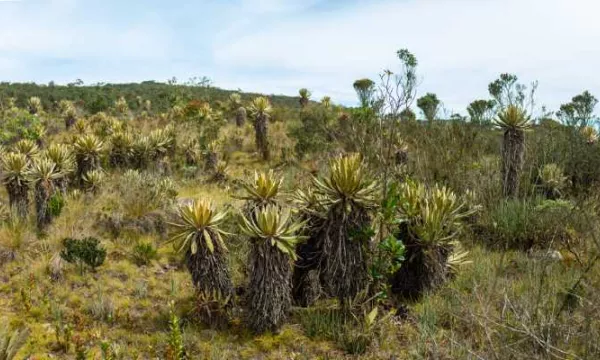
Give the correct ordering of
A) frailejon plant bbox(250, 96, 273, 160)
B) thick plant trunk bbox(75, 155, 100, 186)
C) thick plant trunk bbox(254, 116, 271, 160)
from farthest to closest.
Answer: thick plant trunk bbox(254, 116, 271, 160), frailejon plant bbox(250, 96, 273, 160), thick plant trunk bbox(75, 155, 100, 186)

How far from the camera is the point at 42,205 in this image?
8.52m

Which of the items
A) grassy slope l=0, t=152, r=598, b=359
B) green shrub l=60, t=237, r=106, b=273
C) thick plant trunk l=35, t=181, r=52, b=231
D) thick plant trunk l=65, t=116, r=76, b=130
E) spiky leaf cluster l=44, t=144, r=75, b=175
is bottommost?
grassy slope l=0, t=152, r=598, b=359

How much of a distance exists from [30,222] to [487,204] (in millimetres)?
9203

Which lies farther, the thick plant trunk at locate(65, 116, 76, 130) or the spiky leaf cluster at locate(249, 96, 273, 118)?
the thick plant trunk at locate(65, 116, 76, 130)

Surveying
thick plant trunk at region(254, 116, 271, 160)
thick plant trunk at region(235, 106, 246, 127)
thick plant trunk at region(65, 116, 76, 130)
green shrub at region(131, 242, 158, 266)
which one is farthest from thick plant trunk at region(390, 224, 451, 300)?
thick plant trunk at region(65, 116, 76, 130)

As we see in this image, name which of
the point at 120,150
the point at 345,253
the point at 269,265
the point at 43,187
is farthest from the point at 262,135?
the point at 269,265

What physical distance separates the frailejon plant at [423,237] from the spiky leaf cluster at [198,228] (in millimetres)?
2460

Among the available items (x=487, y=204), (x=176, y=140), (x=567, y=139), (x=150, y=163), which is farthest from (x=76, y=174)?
(x=567, y=139)

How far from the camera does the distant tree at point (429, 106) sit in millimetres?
11582

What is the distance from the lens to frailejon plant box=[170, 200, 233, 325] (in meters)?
5.79

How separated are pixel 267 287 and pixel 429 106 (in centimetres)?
801

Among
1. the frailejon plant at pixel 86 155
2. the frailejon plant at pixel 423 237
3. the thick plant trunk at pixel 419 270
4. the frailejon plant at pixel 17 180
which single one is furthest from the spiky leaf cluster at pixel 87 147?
the thick plant trunk at pixel 419 270

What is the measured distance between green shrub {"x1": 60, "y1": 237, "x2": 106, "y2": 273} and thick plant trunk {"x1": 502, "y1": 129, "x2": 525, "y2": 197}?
7.92 metres

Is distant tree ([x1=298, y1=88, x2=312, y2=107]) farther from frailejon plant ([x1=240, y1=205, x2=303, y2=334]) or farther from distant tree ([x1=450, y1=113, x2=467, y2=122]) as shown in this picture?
frailejon plant ([x1=240, y1=205, x2=303, y2=334])
